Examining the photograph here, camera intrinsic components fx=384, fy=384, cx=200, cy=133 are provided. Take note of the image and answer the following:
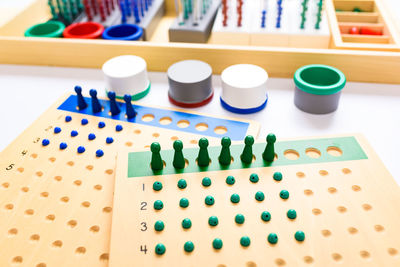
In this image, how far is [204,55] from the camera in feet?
3.05

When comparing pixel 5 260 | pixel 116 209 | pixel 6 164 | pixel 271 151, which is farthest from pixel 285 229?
pixel 6 164

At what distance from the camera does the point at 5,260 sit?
0.56 meters

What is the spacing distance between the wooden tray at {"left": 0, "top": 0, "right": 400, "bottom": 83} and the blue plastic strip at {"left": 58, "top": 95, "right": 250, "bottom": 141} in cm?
17

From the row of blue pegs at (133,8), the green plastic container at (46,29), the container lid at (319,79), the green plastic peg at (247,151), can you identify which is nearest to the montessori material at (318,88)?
the container lid at (319,79)

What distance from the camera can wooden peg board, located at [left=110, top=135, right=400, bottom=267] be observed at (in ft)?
1.76

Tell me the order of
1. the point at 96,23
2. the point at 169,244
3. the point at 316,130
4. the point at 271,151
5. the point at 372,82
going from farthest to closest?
the point at 96,23
the point at 372,82
the point at 316,130
the point at 271,151
the point at 169,244

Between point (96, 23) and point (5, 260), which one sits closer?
point (5, 260)

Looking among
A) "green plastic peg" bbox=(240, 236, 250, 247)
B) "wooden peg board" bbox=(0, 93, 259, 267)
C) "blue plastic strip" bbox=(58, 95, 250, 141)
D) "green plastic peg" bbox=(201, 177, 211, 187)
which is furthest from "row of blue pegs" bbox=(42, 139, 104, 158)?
"green plastic peg" bbox=(240, 236, 250, 247)

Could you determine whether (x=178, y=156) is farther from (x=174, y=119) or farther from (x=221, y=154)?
(x=174, y=119)

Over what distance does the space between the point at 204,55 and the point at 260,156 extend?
359 millimetres

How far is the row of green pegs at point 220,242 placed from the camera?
1.77 ft

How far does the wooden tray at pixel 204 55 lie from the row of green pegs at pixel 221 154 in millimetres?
328

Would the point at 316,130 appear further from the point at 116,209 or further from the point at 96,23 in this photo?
the point at 96,23

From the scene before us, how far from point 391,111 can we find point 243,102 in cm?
32
